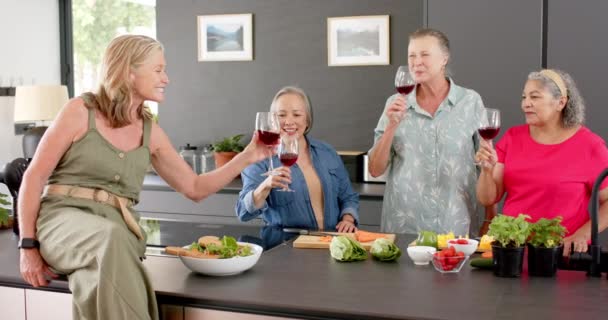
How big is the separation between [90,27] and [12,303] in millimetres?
4467

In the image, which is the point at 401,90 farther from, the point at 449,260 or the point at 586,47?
the point at 586,47

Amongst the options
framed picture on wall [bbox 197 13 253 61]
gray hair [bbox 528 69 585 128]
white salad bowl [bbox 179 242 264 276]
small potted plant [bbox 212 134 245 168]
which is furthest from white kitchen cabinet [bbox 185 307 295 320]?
framed picture on wall [bbox 197 13 253 61]

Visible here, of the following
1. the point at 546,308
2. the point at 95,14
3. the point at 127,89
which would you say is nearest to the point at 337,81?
the point at 95,14

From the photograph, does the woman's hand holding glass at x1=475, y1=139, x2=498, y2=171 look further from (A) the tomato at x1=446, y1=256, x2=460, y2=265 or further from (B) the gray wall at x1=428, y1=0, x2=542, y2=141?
(B) the gray wall at x1=428, y1=0, x2=542, y2=141

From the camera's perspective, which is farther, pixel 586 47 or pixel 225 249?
pixel 586 47

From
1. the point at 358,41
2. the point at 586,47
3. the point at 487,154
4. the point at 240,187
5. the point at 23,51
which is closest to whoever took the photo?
the point at 487,154

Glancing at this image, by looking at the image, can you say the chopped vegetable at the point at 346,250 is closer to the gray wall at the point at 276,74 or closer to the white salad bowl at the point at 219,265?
the white salad bowl at the point at 219,265

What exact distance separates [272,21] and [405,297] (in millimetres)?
3821

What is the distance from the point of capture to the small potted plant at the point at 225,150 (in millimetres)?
5653

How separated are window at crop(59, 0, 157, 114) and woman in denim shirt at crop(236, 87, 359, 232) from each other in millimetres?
3281

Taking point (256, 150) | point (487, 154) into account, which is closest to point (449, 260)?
point (487, 154)

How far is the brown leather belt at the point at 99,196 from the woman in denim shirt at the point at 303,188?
89 cm

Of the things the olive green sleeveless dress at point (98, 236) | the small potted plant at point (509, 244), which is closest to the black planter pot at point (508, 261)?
the small potted plant at point (509, 244)

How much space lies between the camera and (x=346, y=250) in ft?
8.92
